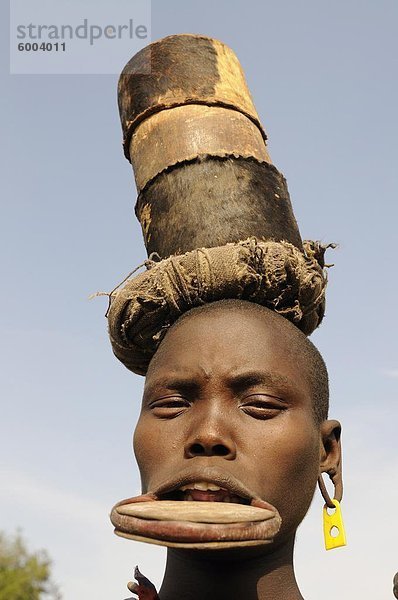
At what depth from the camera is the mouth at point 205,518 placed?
8.67ft

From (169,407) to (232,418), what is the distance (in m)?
0.31

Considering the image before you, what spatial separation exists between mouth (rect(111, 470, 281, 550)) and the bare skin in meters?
0.07

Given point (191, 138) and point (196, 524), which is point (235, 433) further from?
point (191, 138)

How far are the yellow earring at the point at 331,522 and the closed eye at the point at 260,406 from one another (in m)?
0.55

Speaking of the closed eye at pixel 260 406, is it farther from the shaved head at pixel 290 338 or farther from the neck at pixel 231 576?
the neck at pixel 231 576

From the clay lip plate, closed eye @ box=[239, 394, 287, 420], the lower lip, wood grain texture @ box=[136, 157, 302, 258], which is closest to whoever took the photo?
the clay lip plate

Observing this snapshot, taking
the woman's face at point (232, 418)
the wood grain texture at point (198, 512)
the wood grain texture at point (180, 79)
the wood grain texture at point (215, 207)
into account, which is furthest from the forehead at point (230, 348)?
the wood grain texture at point (180, 79)

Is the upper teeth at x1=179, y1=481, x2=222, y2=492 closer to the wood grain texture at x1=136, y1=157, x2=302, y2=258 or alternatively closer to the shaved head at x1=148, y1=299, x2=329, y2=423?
the shaved head at x1=148, y1=299, x2=329, y2=423

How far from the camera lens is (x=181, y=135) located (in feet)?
13.3

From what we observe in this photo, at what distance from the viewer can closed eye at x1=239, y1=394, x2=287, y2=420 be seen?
10.6 feet

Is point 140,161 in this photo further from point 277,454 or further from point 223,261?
point 277,454

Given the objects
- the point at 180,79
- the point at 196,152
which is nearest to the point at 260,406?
the point at 196,152

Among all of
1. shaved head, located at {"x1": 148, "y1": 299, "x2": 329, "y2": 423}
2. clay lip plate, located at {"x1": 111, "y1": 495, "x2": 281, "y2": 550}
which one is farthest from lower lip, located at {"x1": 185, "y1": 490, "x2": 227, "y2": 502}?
shaved head, located at {"x1": 148, "y1": 299, "x2": 329, "y2": 423}

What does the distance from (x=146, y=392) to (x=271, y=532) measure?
95 cm
